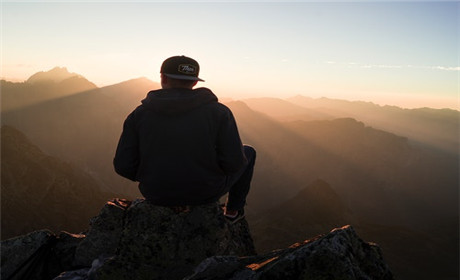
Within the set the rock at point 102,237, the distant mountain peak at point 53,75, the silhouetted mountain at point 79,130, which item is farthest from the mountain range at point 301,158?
the rock at point 102,237

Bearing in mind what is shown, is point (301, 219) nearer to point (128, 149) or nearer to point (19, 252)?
point (19, 252)

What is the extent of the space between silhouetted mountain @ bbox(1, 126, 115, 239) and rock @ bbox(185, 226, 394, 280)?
4086 centimetres

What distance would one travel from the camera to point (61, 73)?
193875mm

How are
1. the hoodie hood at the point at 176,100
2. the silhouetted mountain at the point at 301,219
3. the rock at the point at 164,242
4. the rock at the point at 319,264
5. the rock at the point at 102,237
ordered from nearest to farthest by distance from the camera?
the rock at the point at 319,264
the hoodie hood at the point at 176,100
the rock at the point at 164,242
the rock at the point at 102,237
the silhouetted mountain at the point at 301,219

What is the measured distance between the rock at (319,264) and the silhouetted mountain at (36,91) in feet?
474

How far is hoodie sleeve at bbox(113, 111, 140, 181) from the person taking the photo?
→ 3600 millimetres

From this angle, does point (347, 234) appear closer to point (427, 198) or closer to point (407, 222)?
point (407, 222)

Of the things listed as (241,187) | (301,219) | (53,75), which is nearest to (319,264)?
(241,187)

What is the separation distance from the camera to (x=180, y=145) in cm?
336

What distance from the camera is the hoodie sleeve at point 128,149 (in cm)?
360

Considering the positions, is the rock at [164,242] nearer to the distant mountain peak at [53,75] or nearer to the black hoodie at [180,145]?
the black hoodie at [180,145]

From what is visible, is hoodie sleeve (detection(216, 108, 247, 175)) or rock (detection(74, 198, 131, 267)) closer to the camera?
hoodie sleeve (detection(216, 108, 247, 175))

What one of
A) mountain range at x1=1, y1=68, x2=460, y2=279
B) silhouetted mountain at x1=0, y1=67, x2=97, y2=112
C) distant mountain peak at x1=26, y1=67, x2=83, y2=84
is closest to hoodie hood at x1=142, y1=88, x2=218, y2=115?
mountain range at x1=1, y1=68, x2=460, y2=279

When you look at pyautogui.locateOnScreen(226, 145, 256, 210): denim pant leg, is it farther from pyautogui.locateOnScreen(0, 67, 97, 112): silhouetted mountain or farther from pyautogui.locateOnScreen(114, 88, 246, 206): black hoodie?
pyautogui.locateOnScreen(0, 67, 97, 112): silhouetted mountain
